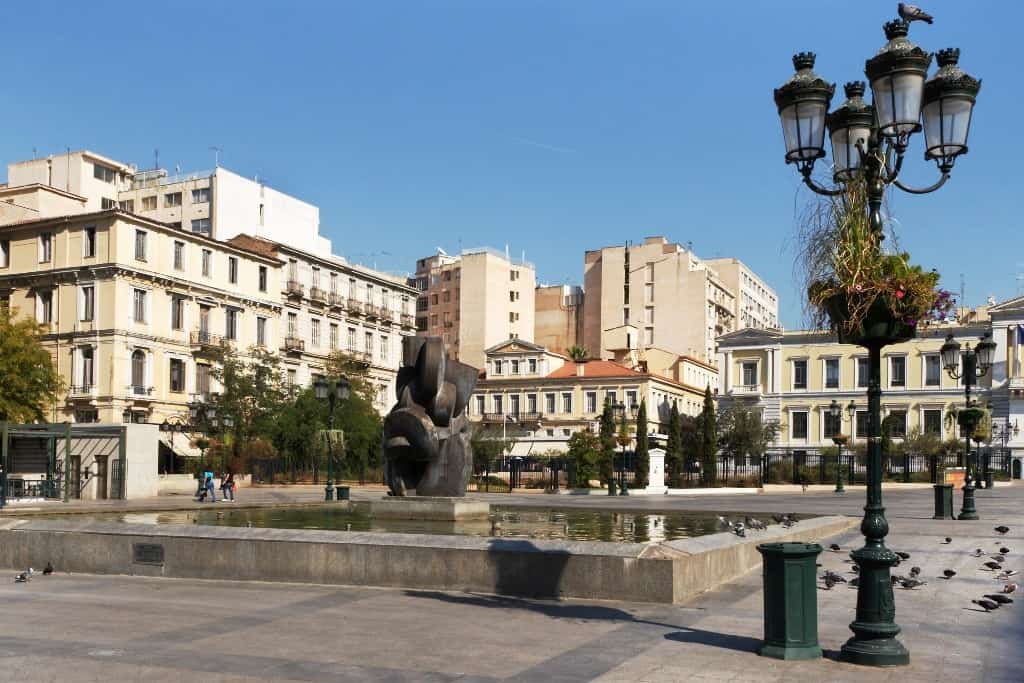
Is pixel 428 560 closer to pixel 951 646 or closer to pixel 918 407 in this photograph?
pixel 951 646

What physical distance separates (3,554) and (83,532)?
1.44 meters

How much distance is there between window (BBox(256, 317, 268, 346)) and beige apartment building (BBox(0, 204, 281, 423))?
301cm

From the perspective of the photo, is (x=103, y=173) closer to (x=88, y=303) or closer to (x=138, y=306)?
(x=88, y=303)

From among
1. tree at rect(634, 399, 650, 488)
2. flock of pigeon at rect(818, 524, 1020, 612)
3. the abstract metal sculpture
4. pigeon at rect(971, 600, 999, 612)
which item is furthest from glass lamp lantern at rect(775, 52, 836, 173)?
tree at rect(634, 399, 650, 488)

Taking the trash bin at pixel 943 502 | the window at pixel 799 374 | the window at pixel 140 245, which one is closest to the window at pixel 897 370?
the window at pixel 799 374

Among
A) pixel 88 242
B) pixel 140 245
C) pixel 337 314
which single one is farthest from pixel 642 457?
pixel 88 242

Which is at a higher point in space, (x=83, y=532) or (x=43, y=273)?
(x=43, y=273)

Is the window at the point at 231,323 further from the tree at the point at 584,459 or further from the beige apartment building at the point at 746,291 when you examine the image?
the beige apartment building at the point at 746,291

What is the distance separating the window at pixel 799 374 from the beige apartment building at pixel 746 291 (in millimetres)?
30963

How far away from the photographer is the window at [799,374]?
85062 millimetres

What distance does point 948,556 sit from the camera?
15961mm

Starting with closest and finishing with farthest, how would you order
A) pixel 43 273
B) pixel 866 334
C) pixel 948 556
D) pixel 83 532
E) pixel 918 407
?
pixel 866 334 → pixel 83 532 → pixel 948 556 → pixel 43 273 → pixel 918 407

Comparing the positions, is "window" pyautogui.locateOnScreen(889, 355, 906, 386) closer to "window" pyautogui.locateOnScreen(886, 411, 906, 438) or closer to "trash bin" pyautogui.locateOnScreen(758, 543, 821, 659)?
"window" pyautogui.locateOnScreen(886, 411, 906, 438)

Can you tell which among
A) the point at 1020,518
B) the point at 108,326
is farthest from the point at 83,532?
the point at 108,326
